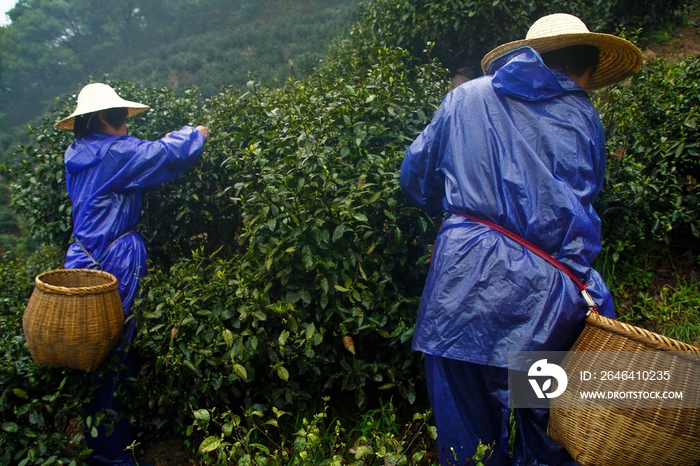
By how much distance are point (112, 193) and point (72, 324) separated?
3.03 ft

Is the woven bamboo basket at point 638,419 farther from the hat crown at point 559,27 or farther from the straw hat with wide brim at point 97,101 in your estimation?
the straw hat with wide brim at point 97,101

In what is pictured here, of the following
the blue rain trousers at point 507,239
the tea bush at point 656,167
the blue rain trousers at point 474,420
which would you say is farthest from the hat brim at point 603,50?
the blue rain trousers at point 474,420

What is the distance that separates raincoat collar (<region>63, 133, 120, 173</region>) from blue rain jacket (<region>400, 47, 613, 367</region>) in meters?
2.11

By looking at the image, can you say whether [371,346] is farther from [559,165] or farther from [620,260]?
[620,260]

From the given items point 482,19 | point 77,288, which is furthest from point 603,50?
point 77,288

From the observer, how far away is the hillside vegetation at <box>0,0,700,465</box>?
7.47 feet

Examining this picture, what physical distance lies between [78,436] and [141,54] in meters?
19.1

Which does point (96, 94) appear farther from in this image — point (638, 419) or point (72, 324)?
point (638, 419)

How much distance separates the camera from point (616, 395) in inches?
58.8

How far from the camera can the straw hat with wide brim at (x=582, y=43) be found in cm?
199

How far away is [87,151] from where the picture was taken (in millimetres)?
2896

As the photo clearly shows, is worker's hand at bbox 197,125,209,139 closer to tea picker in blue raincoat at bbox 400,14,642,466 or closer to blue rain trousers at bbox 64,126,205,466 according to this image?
blue rain trousers at bbox 64,126,205,466

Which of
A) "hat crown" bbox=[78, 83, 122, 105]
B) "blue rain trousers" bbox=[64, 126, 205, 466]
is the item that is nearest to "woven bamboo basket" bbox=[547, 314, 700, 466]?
"blue rain trousers" bbox=[64, 126, 205, 466]

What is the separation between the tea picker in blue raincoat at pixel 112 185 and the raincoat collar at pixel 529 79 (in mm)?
2021
